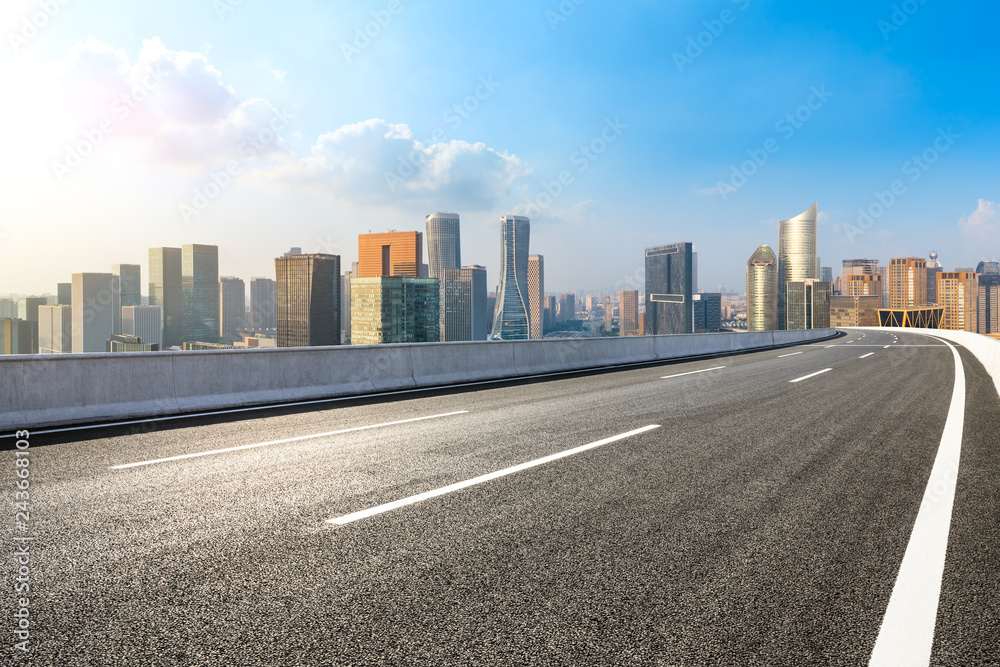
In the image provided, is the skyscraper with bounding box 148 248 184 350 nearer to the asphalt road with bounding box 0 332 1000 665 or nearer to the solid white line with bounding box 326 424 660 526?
the asphalt road with bounding box 0 332 1000 665

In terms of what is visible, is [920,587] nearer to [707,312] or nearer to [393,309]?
[393,309]

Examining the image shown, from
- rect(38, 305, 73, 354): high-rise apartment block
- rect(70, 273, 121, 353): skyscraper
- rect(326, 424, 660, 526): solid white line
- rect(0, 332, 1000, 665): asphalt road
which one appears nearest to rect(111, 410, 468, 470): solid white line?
rect(0, 332, 1000, 665): asphalt road

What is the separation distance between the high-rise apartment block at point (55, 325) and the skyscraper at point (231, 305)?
4812 cm

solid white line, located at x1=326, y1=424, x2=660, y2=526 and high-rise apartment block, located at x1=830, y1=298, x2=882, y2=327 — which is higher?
high-rise apartment block, located at x1=830, y1=298, x2=882, y2=327

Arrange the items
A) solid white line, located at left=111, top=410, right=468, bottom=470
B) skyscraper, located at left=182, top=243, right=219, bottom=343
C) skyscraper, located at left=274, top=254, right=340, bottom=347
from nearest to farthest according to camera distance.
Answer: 1. solid white line, located at left=111, top=410, right=468, bottom=470
2. skyscraper, located at left=274, top=254, right=340, bottom=347
3. skyscraper, located at left=182, top=243, right=219, bottom=343

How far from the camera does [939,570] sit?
310 centimetres

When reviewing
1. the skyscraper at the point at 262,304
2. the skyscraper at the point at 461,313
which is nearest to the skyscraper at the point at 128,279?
the skyscraper at the point at 262,304

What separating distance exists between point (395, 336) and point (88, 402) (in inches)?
3670

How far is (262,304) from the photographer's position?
474 feet

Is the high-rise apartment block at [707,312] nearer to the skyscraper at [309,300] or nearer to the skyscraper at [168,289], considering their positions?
the skyscraper at [309,300]

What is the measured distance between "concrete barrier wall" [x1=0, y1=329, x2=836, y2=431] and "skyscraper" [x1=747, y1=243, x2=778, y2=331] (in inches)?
5627

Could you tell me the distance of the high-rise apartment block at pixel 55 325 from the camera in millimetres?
80500

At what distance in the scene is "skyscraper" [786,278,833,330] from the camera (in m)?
124

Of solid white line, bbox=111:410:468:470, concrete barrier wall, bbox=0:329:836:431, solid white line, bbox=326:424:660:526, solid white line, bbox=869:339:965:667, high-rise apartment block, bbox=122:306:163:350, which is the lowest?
solid white line, bbox=869:339:965:667
